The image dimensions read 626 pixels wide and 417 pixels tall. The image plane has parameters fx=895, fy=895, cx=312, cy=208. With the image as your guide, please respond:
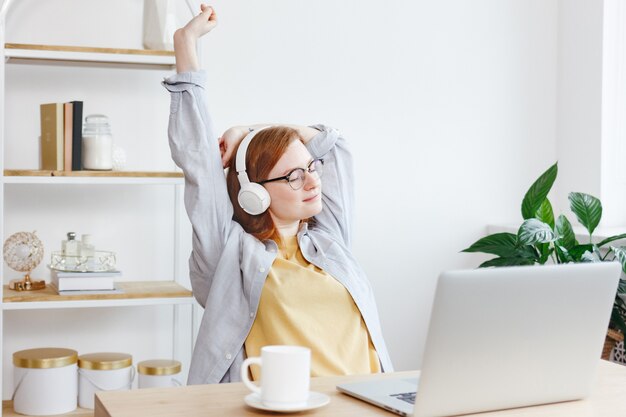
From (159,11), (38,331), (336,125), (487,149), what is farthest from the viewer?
(487,149)

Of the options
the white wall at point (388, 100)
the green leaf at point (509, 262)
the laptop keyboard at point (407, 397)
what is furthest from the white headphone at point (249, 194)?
the green leaf at point (509, 262)

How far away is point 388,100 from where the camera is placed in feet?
10.2

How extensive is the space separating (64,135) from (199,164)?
2.34 ft

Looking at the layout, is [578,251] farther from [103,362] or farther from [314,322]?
[103,362]

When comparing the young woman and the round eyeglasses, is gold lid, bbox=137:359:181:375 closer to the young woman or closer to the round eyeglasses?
the young woman

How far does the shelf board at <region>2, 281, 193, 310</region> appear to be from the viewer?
7.87 feet

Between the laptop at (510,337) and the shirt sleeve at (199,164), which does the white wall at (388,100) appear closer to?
the shirt sleeve at (199,164)

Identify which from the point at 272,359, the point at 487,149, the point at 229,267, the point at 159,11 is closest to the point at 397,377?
the point at 272,359

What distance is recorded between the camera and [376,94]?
3.10 meters

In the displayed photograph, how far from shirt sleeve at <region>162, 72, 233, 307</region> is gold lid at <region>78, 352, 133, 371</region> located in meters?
0.73

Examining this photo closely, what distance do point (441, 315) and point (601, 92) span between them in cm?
228

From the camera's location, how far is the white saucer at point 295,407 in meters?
1.17

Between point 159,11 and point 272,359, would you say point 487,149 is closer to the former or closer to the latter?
point 159,11

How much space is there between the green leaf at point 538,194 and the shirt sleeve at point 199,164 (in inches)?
45.5
